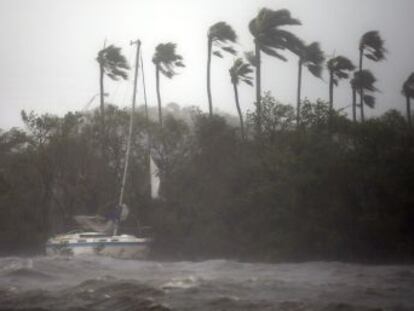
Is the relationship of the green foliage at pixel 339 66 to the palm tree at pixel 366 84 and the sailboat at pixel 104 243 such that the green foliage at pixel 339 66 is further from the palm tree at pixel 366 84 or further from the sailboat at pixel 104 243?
the sailboat at pixel 104 243

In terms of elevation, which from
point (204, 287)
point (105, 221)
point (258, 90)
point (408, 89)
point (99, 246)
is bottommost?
point (204, 287)

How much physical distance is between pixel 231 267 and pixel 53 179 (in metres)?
18.0

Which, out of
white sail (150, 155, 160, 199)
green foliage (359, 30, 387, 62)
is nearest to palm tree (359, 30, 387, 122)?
green foliage (359, 30, 387, 62)

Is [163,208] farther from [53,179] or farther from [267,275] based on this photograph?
[267,275]

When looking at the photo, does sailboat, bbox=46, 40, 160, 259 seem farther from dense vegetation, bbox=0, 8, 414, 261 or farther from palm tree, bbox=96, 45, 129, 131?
palm tree, bbox=96, 45, 129, 131

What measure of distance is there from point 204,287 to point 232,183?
18832 mm

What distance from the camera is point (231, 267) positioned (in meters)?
30.2

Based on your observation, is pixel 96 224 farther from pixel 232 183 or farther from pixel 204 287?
pixel 204 287

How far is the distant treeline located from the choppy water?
3990mm

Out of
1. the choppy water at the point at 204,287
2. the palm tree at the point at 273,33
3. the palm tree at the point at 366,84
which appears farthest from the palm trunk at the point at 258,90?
the choppy water at the point at 204,287

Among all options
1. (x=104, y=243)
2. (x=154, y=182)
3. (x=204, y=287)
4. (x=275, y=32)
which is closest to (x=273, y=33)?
(x=275, y=32)

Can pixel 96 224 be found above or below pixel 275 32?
below

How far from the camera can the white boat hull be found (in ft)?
110

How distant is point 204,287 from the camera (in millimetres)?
21094
